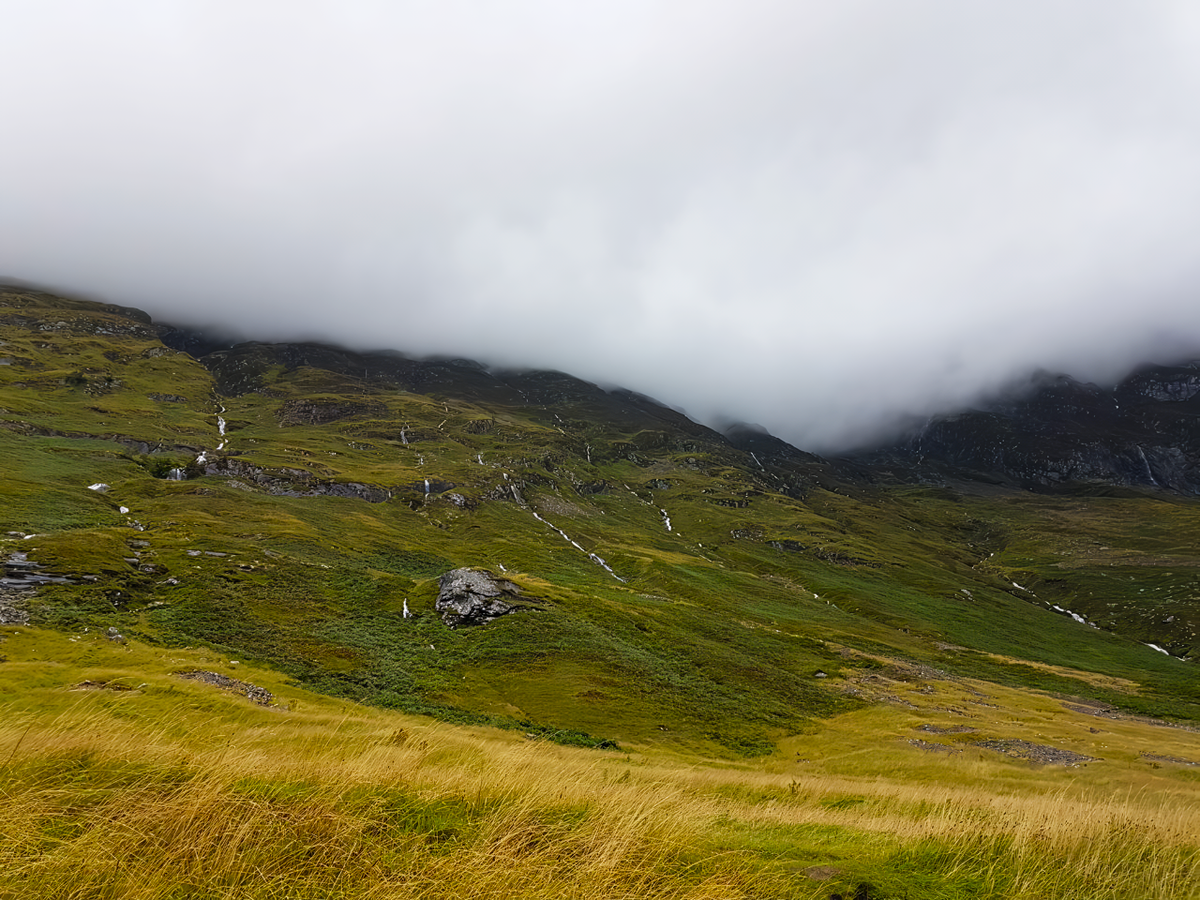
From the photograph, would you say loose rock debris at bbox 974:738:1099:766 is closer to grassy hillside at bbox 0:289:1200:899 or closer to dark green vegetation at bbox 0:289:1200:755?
grassy hillside at bbox 0:289:1200:899

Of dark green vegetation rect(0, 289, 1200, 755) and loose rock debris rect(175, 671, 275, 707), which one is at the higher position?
loose rock debris rect(175, 671, 275, 707)

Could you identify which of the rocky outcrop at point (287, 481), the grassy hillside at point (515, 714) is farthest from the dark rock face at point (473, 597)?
the rocky outcrop at point (287, 481)

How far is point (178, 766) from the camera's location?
7340mm

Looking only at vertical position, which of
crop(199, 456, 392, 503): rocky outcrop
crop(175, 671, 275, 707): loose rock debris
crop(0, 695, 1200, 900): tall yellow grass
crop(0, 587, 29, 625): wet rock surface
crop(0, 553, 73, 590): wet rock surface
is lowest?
crop(199, 456, 392, 503): rocky outcrop

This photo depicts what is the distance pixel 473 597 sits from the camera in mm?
67000

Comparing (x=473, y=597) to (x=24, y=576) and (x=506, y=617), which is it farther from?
(x=24, y=576)

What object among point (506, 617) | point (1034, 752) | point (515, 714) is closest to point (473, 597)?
point (506, 617)

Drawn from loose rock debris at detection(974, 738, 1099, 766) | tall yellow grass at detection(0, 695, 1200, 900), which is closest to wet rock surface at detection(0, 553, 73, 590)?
tall yellow grass at detection(0, 695, 1200, 900)

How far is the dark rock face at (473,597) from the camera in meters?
65.1

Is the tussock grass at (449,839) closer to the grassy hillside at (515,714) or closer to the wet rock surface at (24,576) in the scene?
the grassy hillside at (515,714)

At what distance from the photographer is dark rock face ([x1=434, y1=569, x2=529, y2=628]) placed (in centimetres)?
6512

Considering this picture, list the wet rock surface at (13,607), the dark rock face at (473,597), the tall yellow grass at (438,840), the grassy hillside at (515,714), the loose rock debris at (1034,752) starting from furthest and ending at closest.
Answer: the dark rock face at (473,597)
the loose rock debris at (1034,752)
the wet rock surface at (13,607)
the grassy hillside at (515,714)
the tall yellow grass at (438,840)

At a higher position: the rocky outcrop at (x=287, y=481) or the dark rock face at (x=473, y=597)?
the dark rock face at (x=473, y=597)

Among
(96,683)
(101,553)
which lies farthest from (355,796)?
(101,553)
